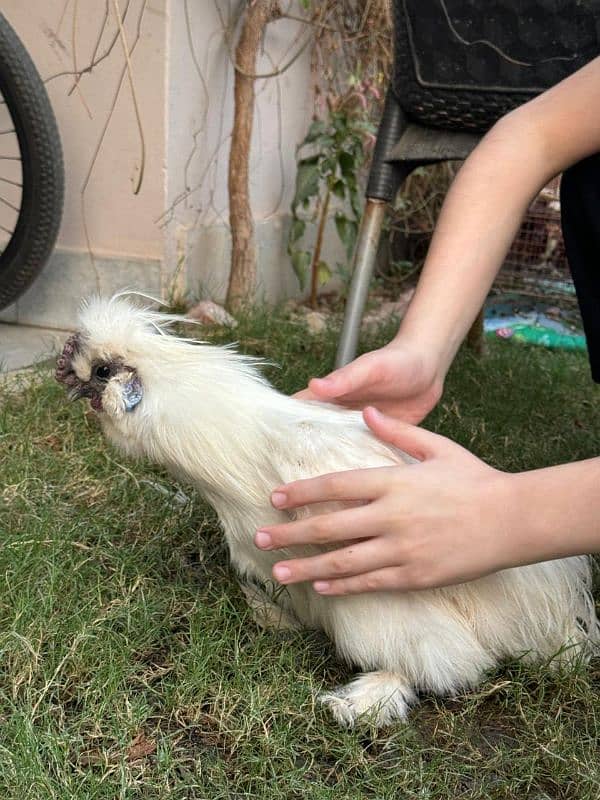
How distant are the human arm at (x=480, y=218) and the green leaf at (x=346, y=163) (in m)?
2.03

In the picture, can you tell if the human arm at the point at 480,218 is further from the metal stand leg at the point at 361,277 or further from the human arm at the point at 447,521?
the metal stand leg at the point at 361,277

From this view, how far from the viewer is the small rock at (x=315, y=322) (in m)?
3.01

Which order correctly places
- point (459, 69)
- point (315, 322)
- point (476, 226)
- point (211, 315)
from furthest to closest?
point (315, 322) → point (211, 315) → point (459, 69) → point (476, 226)

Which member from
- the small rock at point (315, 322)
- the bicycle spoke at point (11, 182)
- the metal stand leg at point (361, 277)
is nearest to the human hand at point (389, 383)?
the metal stand leg at point (361, 277)

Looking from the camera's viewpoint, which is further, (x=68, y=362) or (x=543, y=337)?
(x=543, y=337)

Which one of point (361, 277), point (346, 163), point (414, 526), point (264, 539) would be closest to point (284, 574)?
point (264, 539)

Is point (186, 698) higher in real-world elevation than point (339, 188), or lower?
lower

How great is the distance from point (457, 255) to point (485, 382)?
1.24 meters

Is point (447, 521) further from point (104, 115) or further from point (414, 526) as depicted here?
point (104, 115)

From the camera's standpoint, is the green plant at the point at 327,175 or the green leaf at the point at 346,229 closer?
the green plant at the point at 327,175

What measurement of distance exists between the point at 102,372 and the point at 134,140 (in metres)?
1.73

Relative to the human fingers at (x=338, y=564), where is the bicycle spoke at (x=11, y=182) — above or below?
above

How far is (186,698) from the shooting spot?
1186 millimetres

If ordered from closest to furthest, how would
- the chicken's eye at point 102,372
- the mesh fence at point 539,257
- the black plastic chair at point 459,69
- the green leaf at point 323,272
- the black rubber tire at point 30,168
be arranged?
the chicken's eye at point 102,372, the black plastic chair at point 459,69, the black rubber tire at point 30,168, the green leaf at point 323,272, the mesh fence at point 539,257
